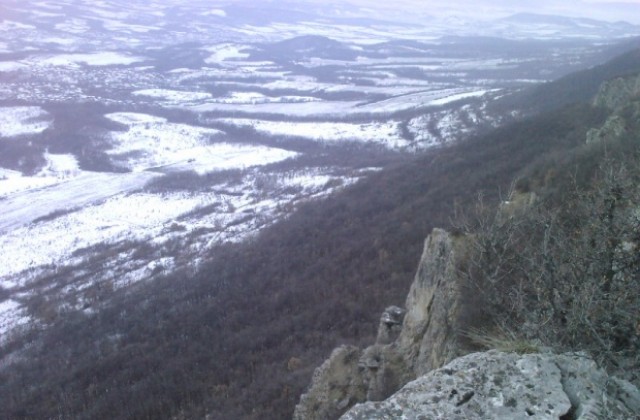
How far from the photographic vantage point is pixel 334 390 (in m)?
12.8

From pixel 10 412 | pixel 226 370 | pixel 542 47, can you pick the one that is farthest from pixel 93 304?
pixel 542 47

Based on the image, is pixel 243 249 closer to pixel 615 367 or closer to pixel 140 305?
pixel 140 305

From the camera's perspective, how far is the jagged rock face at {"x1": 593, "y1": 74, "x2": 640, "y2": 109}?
113 ft

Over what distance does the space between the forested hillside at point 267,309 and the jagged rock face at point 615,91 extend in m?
0.83

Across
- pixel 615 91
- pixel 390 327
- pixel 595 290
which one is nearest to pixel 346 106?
pixel 615 91

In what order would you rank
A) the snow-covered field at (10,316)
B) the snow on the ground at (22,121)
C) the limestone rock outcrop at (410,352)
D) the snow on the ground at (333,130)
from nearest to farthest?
1. the limestone rock outcrop at (410,352)
2. the snow-covered field at (10,316)
3. the snow on the ground at (333,130)
4. the snow on the ground at (22,121)

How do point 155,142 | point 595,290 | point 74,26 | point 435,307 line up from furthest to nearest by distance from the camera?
point 74,26
point 155,142
point 435,307
point 595,290

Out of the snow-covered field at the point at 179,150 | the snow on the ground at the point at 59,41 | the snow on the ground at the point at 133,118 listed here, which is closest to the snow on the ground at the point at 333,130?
the snow-covered field at the point at 179,150

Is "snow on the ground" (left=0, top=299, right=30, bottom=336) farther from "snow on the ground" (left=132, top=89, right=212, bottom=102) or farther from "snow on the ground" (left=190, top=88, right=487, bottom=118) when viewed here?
"snow on the ground" (left=132, top=89, right=212, bottom=102)

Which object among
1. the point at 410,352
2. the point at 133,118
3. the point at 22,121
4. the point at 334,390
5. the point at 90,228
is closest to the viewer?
the point at 410,352

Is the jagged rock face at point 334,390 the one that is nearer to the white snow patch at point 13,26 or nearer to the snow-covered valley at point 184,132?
the snow-covered valley at point 184,132

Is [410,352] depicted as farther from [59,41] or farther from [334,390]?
[59,41]

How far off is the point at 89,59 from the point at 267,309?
133 meters

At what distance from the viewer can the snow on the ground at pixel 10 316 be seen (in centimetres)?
3173
